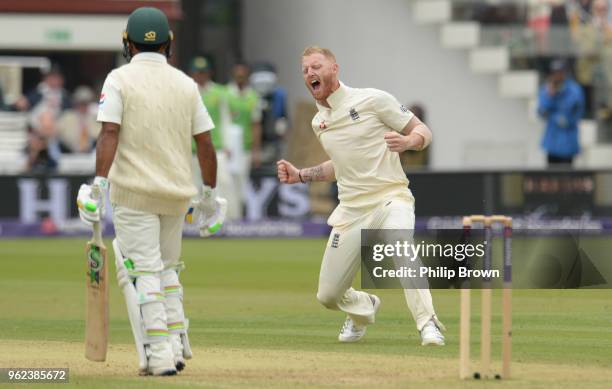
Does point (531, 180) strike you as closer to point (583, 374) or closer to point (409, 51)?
point (409, 51)

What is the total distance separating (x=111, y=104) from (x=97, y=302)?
3.35 ft

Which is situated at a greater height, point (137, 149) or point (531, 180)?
point (137, 149)

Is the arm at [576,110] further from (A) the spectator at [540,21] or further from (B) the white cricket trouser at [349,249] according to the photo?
(B) the white cricket trouser at [349,249]

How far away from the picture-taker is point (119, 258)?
8.98 meters

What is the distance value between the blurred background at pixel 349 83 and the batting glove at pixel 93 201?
39.5 feet

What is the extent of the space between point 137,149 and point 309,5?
2109 centimetres

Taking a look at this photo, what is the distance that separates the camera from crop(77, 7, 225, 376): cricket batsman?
887cm

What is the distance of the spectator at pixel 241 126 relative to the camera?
22.0m

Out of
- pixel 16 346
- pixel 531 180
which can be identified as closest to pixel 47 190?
pixel 531 180

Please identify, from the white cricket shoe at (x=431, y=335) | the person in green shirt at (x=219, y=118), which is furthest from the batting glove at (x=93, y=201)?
the person in green shirt at (x=219, y=118)

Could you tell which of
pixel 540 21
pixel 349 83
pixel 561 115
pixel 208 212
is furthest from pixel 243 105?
pixel 208 212

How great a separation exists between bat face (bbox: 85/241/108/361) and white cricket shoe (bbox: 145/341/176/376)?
24 centimetres

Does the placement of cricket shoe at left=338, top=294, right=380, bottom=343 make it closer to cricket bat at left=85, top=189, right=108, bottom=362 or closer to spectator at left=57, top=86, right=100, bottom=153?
cricket bat at left=85, top=189, right=108, bottom=362

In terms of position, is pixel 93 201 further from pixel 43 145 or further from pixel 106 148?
pixel 43 145
